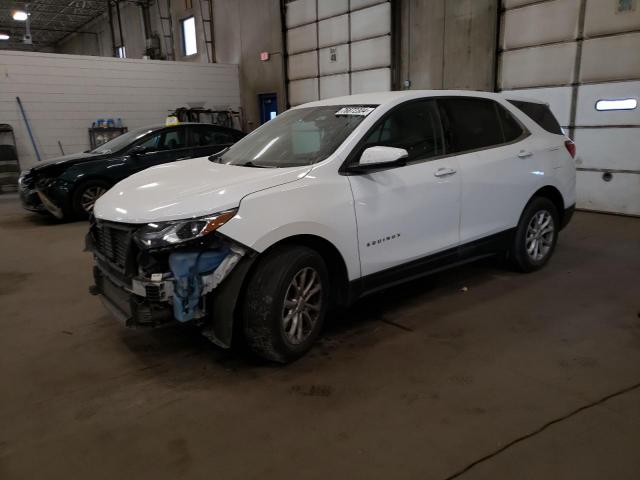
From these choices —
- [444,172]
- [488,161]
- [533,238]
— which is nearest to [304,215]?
[444,172]

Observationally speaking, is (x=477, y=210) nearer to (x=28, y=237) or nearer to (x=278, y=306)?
(x=278, y=306)

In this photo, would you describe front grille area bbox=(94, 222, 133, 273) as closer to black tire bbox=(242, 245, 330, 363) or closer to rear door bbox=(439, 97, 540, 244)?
black tire bbox=(242, 245, 330, 363)

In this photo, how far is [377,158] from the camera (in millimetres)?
3020

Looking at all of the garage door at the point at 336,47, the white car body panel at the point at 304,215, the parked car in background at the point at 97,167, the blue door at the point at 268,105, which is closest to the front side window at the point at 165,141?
the parked car in background at the point at 97,167

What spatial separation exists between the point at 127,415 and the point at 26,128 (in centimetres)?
1130

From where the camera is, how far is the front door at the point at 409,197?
3.16 m

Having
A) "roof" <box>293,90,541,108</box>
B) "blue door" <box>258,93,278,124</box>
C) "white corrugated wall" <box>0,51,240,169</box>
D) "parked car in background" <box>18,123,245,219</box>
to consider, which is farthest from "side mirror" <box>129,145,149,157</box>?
"blue door" <box>258,93,278,124</box>

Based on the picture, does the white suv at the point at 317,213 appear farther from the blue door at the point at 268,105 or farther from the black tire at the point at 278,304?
the blue door at the point at 268,105

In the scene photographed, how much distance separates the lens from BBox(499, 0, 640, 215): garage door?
693 cm

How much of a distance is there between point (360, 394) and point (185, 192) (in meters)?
1.49

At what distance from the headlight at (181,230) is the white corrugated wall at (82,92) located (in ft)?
35.5

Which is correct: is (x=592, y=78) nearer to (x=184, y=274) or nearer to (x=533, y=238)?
(x=533, y=238)

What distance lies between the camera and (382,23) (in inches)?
408

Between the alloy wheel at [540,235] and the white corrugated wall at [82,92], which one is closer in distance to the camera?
the alloy wheel at [540,235]
